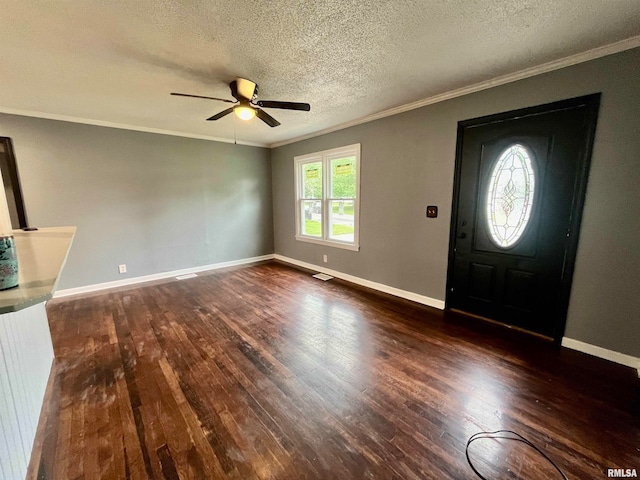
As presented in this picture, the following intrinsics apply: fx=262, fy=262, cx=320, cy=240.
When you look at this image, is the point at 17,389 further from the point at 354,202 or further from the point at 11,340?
the point at 354,202

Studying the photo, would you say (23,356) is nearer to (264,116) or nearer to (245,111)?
(245,111)

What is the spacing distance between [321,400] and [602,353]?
8.17 feet

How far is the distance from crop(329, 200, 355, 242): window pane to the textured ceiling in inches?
67.9

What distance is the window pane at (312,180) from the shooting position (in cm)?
490

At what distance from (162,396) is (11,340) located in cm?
93

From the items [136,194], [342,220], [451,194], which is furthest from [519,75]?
[136,194]

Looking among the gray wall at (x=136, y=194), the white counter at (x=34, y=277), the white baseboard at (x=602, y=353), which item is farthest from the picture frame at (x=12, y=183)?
the white baseboard at (x=602, y=353)

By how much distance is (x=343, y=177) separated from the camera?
4.44 m

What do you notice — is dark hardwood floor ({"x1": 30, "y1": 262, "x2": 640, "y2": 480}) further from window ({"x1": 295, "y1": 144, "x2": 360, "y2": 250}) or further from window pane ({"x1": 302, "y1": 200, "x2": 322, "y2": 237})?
window pane ({"x1": 302, "y1": 200, "x2": 322, "y2": 237})

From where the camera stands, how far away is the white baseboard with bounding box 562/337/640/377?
7.06ft

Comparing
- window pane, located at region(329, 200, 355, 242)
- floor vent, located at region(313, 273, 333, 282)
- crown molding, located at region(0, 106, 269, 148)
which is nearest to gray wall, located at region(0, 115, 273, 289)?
crown molding, located at region(0, 106, 269, 148)

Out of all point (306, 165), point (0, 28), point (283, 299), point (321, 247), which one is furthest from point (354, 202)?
point (0, 28)

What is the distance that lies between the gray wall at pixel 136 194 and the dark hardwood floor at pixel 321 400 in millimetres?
1426

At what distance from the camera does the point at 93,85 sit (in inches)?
106
